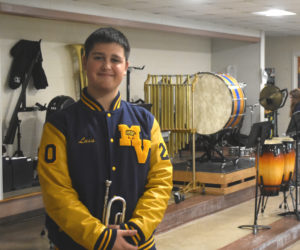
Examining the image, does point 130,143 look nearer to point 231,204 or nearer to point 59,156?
point 59,156

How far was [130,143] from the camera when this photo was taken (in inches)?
87.6

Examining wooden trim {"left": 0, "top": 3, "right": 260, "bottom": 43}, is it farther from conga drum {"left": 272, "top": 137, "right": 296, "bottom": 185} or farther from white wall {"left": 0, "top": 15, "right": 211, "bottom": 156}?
conga drum {"left": 272, "top": 137, "right": 296, "bottom": 185}

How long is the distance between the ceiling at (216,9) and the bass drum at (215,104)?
119 cm

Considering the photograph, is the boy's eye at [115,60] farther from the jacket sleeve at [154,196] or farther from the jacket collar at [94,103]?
the jacket sleeve at [154,196]

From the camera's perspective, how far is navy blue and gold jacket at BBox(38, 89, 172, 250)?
6.90ft

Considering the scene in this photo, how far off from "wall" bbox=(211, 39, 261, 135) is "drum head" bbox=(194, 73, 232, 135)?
4582 millimetres

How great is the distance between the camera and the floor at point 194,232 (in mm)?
5594

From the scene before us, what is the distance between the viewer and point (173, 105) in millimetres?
7594

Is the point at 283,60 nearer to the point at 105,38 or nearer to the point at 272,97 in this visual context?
the point at 272,97

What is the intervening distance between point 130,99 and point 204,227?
14.3 ft

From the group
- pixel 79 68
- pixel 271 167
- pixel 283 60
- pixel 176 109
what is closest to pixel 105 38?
pixel 271 167

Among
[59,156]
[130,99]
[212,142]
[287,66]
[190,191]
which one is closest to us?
[59,156]

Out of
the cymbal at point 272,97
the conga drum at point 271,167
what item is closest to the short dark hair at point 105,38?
the conga drum at point 271,167

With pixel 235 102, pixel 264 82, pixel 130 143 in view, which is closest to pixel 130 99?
pixel 235 102
